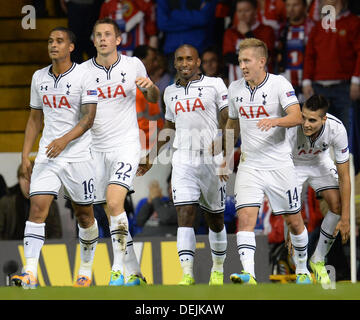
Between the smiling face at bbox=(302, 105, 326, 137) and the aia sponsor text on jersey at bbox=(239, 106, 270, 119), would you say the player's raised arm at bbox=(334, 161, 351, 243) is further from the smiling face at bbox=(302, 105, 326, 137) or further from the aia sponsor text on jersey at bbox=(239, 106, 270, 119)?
the aia sponsor text on jersey at bbox=(239, 106, 270, 119)

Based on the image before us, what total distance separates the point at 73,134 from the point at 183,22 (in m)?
2.76

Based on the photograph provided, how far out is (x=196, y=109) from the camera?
813 centimetres

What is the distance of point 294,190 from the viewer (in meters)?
7.93

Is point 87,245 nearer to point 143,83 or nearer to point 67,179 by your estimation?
point 67,179

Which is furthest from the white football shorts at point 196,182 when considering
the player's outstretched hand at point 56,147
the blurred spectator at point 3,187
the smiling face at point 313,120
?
the blurred spectator at point 3,187

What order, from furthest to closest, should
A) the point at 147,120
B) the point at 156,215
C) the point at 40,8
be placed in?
the point at 40,8 → the point at 156,215 → the point at 147,120

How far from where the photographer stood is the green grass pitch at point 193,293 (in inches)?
261

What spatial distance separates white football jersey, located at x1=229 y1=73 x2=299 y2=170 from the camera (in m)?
7.80

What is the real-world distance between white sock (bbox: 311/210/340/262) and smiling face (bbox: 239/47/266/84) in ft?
4.91

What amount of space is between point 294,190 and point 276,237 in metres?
2.07

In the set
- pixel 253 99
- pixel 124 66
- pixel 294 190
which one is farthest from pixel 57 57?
pixel 294 190

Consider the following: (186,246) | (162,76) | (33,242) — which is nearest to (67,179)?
(33,242)

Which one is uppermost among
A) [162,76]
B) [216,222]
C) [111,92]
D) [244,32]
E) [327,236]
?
[244,32]

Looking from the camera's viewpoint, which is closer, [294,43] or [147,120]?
[147,120]
